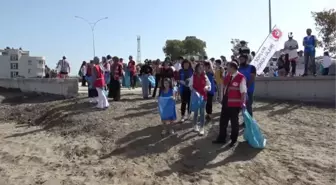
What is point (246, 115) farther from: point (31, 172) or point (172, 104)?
point (31, 172)

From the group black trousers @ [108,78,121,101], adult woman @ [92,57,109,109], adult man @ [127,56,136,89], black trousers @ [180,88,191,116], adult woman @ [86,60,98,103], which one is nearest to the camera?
black trousers @ [180,88,191,116]

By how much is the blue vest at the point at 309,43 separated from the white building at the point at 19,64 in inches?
3362

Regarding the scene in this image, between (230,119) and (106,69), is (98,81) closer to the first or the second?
(106,69)

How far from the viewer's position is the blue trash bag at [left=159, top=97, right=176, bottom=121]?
9.50 meters

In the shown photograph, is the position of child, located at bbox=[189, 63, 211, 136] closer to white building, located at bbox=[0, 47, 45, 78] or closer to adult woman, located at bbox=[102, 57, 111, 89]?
adult woman, located at bbox=[102, 57, 111, 89]

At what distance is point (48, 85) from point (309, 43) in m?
12.6

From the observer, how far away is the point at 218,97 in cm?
1455

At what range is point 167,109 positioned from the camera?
31.2ft

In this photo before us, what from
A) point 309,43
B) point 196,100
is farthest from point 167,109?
point 309,43

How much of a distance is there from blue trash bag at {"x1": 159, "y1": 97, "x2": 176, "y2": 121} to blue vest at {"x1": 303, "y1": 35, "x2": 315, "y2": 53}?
283 inches

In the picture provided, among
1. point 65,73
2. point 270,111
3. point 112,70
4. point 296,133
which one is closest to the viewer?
point 296,133

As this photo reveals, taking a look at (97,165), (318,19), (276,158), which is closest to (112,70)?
(97,165)

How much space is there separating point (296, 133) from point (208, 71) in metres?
2.77

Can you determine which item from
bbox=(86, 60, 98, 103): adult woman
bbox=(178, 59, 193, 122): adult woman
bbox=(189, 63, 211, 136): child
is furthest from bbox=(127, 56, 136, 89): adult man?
bbox=(189, 63, 211, 136): child
